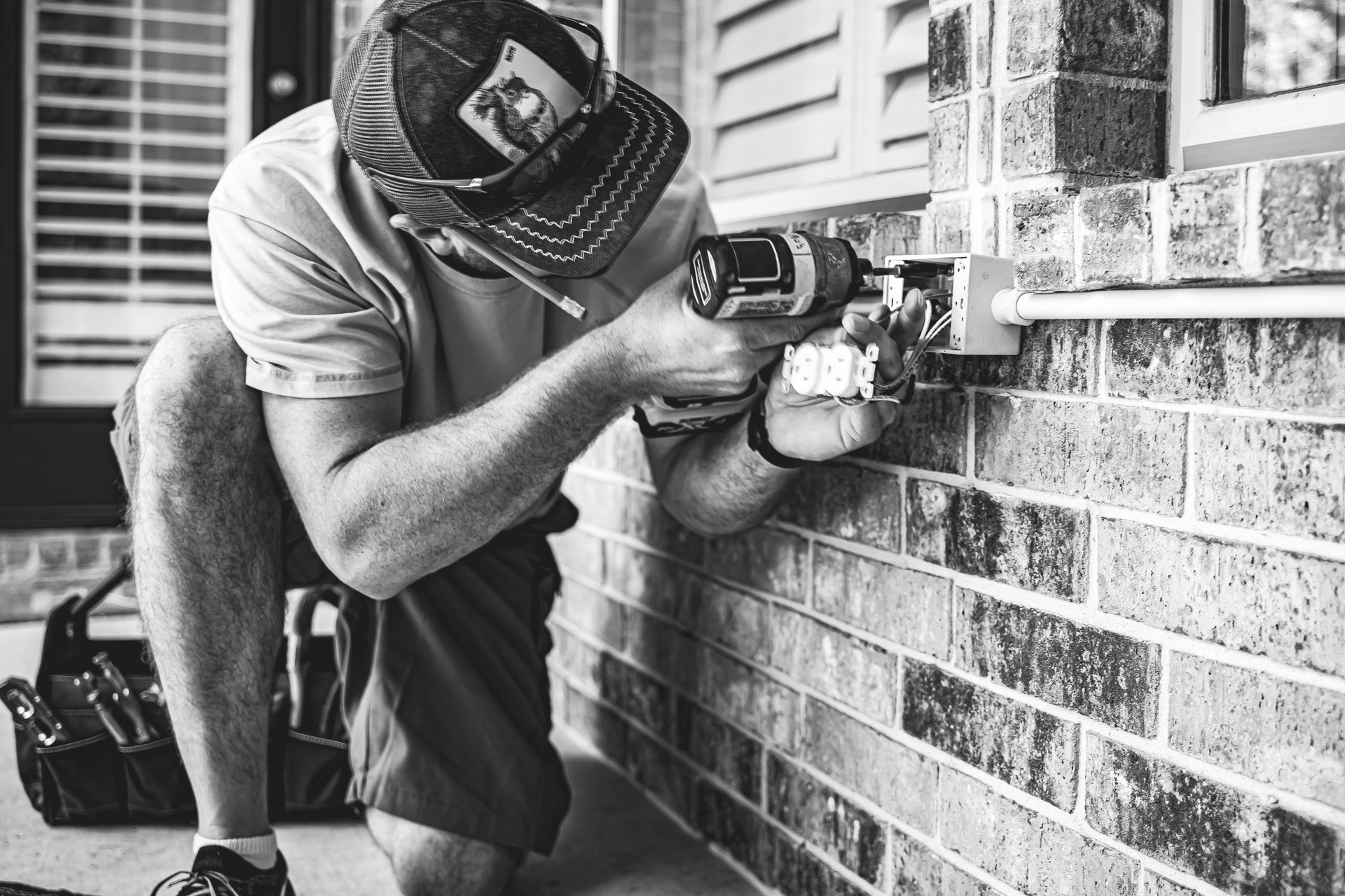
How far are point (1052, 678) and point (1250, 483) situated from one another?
11.8 inches

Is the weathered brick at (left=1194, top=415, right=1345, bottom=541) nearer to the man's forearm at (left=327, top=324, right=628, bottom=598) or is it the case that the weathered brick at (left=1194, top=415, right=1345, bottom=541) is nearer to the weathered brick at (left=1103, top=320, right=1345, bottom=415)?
the weathered brick at (left=1103, top=320, right=1345, bottom=415)

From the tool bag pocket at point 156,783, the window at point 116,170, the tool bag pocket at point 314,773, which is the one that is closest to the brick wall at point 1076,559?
the tool bag pocket at point 314,773

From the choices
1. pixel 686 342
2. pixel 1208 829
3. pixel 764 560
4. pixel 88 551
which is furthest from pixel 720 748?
pixel 88 551

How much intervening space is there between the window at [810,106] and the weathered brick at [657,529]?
19.7 inches

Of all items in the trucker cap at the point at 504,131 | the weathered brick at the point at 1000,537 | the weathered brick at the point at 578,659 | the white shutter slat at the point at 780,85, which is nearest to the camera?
the weathered brick at the point at 1000,537

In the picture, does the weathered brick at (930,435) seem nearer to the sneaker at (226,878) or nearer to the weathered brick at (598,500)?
the weathered brick at (598,500)

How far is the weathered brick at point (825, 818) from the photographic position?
1.46 metres

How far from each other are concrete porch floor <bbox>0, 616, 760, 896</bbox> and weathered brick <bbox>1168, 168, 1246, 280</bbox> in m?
1.10

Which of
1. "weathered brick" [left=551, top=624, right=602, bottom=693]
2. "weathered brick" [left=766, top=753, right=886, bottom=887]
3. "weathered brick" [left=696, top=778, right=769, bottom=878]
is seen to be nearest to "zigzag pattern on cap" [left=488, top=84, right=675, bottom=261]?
"weathered brick" [left=766, top=753, right=886, bottom=887]

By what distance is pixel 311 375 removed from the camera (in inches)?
55.1

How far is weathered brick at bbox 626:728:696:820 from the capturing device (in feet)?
6.25

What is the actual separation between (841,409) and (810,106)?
33.5 inches

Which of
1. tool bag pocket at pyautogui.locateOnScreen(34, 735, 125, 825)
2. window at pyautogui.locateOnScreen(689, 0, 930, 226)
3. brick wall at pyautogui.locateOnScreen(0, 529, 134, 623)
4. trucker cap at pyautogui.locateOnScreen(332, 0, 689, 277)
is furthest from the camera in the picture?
brick wall at pyautogui.locateOnScreen(0, 529, 134, 623)

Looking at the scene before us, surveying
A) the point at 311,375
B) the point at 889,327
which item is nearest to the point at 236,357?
the point at 311,375
